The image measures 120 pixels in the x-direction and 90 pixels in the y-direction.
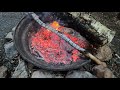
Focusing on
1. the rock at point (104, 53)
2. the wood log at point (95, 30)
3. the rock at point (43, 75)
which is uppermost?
the wood log at point (95, 30)

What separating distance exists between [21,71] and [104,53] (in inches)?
46.7

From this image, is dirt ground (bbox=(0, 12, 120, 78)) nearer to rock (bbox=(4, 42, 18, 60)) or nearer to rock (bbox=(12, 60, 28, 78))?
rock (bbox=(4, 42, 18, 60))

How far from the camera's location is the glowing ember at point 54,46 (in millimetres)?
3166

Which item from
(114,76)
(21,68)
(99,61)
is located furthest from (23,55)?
(114,76)

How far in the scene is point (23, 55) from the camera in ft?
9.73

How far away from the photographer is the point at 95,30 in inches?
122

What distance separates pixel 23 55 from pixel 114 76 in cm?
122

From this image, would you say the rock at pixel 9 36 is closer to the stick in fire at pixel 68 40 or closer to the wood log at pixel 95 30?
the stick in fire at pixel 68 40

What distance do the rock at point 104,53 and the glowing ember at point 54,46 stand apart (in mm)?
217

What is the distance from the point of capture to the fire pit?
303cm

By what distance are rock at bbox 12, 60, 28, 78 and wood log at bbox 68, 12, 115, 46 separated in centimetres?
96

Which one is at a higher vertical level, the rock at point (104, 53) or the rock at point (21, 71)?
the rock at point (104, 53)

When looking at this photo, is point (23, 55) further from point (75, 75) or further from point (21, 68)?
point (75, 75)

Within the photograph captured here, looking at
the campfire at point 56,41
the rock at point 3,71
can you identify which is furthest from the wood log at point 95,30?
the rock at point 3,71
